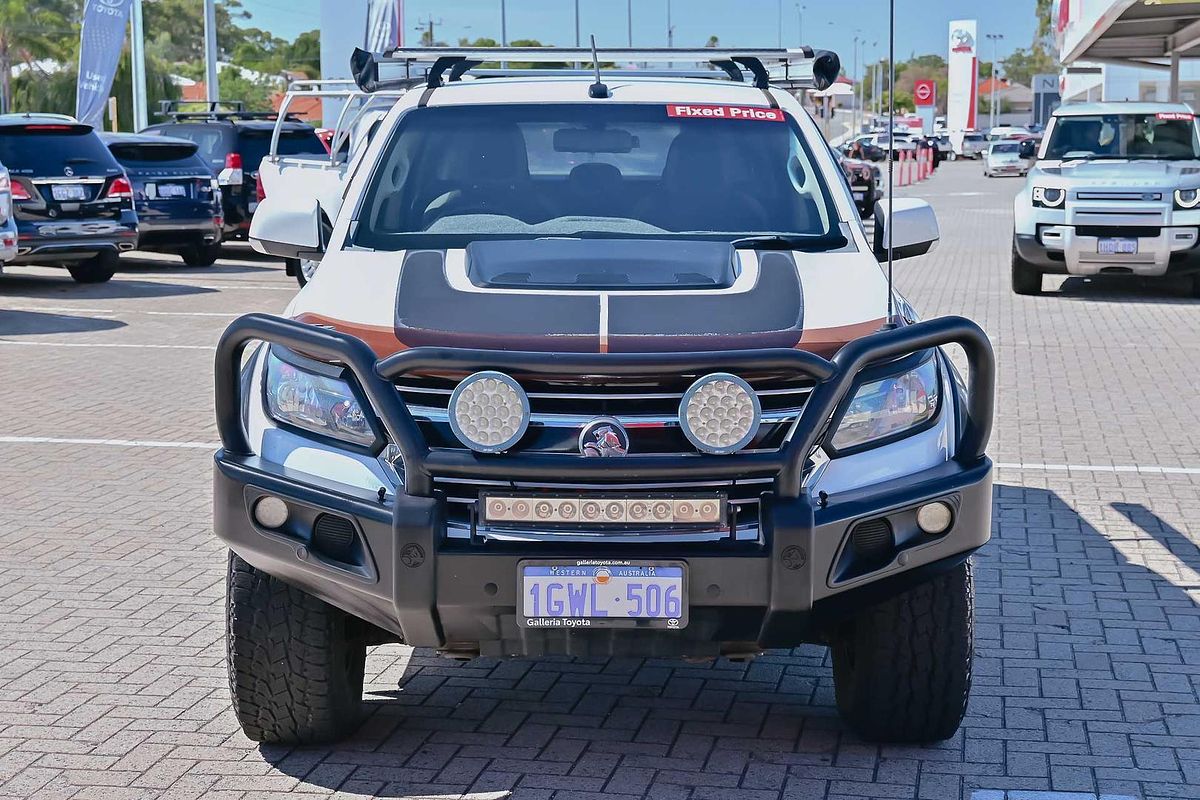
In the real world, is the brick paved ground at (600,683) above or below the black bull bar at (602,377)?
below

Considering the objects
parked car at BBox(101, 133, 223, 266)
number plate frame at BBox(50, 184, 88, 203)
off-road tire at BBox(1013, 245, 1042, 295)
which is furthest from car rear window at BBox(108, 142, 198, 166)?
off-road tire at BBox(1013, 245, 1042, 295)

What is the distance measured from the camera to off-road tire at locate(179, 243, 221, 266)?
20.9 meters

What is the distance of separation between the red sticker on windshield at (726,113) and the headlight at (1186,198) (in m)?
11.8

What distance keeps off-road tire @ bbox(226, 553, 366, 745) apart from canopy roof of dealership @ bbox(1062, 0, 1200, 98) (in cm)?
2433

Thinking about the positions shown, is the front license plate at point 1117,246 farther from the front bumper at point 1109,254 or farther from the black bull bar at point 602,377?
the black bull bar at point 602,377

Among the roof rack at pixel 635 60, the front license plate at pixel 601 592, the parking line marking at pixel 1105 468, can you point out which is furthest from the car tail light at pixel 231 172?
the front license plate at pixel 601 592

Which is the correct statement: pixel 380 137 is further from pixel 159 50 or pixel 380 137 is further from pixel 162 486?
pixel 159 50

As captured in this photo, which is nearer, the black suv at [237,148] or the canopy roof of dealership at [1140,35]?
the black suv at [237,148]

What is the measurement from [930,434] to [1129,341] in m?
9.98

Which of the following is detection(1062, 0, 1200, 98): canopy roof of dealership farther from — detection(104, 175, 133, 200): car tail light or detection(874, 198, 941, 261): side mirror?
detection(874, 198, 941, 261): side mirror

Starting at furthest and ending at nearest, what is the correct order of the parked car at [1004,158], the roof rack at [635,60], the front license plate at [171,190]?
the parked car at [1004,158], the front license plate at [171,190], the roof rack at [635,60]

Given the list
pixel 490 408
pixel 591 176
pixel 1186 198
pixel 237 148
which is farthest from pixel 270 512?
pixel 237 148

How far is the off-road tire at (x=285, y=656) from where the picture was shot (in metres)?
4.39

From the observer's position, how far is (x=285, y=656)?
4410mm
